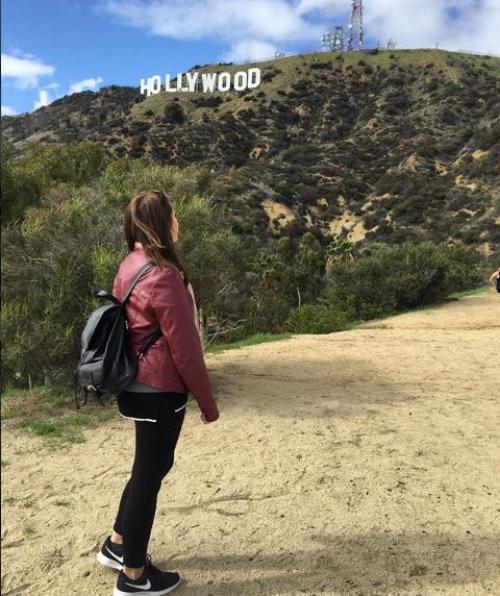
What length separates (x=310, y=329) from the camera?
11.7m

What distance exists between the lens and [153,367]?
7.31 ft

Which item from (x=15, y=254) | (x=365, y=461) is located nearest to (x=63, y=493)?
(x=365, y=461)

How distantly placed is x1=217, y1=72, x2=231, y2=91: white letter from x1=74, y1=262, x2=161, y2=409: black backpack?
210ft

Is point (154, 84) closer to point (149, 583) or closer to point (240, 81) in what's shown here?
point (240, 81)

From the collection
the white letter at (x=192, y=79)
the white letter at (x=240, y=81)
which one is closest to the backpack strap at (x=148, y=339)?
the white letter at (x=240, y=81)

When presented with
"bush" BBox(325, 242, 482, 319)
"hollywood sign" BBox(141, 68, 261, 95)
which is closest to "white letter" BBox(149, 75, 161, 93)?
"hollywood sign" BBox(141, 68, 261, 95)

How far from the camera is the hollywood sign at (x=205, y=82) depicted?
6122 cm

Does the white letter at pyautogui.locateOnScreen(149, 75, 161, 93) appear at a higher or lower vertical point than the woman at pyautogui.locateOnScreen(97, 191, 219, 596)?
higher

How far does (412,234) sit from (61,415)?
29875 mm

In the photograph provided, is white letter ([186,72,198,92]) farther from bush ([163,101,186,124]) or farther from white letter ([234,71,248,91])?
bush ([163,101,186,124])

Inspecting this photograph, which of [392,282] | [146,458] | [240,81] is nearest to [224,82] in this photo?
[240,81]

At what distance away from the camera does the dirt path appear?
107 inches

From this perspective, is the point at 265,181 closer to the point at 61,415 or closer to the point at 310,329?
the point at 310,329

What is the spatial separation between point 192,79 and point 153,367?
2703 inches
